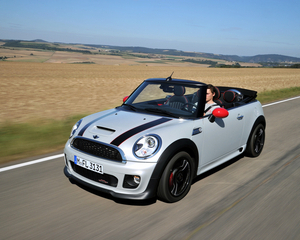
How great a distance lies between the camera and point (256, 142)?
5.34 metres

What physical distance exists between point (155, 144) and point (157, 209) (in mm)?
775

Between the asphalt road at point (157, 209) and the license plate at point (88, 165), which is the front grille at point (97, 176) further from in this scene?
the asphalt road at point (157, 209)

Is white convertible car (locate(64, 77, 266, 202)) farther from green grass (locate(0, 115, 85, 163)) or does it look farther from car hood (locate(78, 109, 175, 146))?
green grass (locate(0, 115, 85, 163))

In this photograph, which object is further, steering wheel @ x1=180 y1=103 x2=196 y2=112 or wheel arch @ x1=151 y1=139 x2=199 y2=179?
steering wheel @ x1=180 y1=103 x2=196 y2=112

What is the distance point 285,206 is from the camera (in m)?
3.51

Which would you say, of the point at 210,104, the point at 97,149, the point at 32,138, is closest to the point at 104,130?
the point at 97,149

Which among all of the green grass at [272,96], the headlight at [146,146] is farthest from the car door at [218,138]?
the green grass at [272,96]

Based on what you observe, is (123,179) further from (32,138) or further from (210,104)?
(32,138)

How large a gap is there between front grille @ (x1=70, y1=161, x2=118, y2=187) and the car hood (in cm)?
38

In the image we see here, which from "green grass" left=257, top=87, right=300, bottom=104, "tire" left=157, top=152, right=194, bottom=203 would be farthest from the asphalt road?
"green grass" left=257, top=87, right=300, bottom=104

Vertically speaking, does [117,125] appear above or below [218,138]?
above

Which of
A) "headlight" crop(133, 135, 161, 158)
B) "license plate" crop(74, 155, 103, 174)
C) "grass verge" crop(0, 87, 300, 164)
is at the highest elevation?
"headlight" crop(133, 135, 161, 158)

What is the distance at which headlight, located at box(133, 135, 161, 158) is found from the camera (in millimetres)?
3172

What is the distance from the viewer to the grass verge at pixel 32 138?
523 cm
